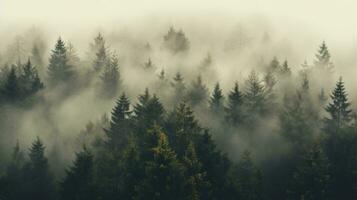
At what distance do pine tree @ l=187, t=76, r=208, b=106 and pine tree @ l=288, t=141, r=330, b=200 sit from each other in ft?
123

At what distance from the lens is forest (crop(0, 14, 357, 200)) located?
209 ft

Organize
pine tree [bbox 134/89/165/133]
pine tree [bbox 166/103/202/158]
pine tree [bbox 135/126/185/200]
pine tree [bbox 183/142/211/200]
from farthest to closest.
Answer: pine tree [bbox 134/89/165/133] → pine tree [bbox 166/103/202/158] → pine tree [bbox 183/142/211/200] → pine tree [bbox 135/126/185/200]

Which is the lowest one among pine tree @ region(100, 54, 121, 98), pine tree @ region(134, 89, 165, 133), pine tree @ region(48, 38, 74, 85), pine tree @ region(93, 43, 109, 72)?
pine tree @ region(134, 89, 165, 133)

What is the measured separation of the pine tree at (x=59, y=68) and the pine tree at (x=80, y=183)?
56177mm

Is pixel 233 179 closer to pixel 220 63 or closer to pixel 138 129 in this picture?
pixel 138 129

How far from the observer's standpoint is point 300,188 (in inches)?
2623

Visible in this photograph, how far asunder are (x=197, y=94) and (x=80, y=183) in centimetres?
4460

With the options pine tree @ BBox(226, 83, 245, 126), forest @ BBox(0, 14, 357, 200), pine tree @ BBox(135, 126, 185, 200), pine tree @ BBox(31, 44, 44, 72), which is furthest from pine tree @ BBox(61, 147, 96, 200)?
pine tree @ BBox(31, 44, 44, 72)

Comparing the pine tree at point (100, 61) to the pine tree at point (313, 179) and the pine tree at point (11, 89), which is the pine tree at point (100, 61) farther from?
the pine tree at point (313, 179)

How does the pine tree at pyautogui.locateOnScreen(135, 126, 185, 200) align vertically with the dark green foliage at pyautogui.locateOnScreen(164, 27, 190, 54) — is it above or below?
below

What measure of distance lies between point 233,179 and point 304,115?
23614mm

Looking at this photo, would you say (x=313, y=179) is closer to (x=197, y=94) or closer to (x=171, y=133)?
(x=171, y=133)

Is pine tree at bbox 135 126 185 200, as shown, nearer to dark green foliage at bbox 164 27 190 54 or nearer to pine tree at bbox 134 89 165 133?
pine tree at bbox 134 89 165 133

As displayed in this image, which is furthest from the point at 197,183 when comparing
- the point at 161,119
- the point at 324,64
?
the point at 324,64
